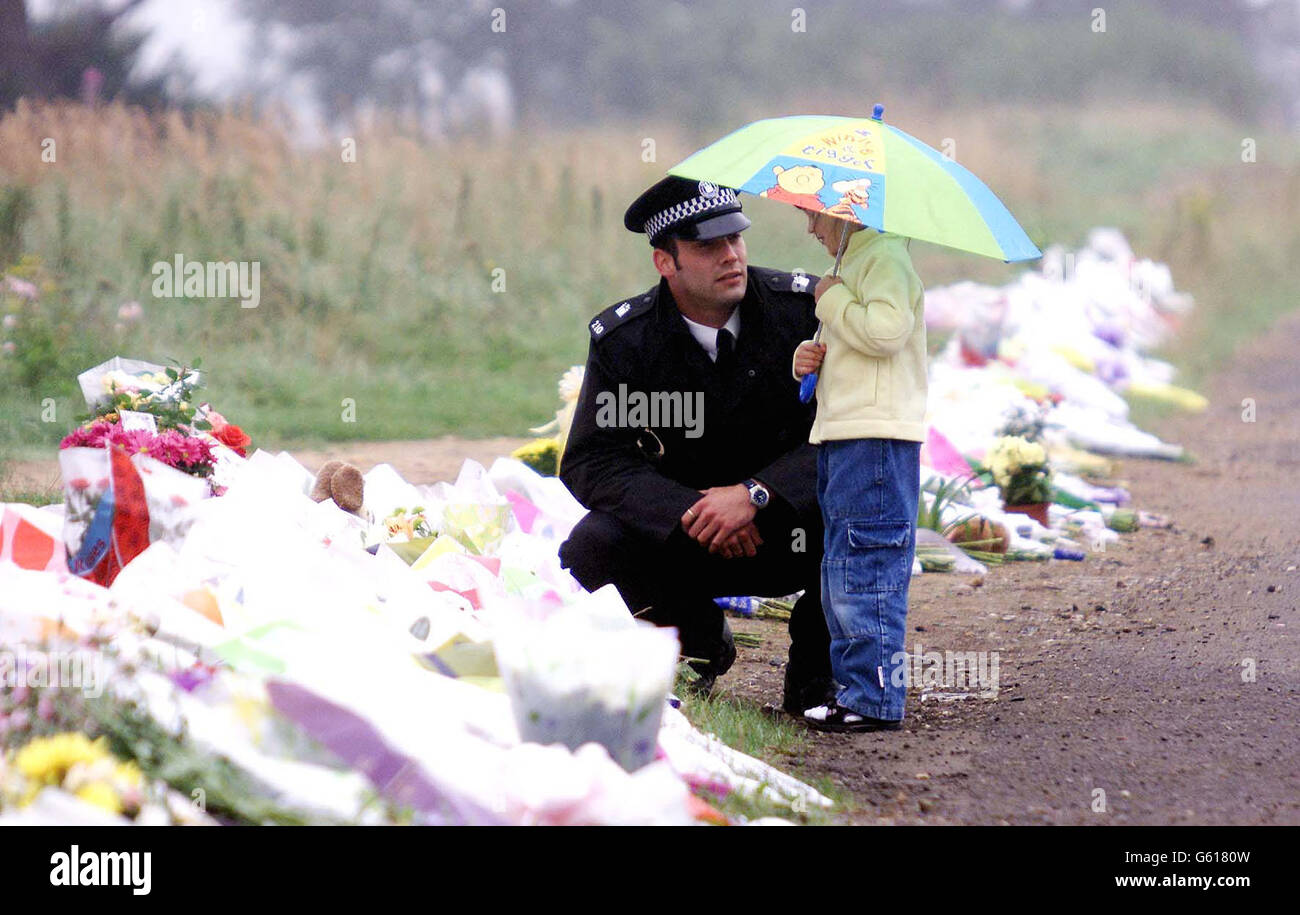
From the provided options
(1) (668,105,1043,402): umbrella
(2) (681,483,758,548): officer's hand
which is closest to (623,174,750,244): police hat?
(1) (668,105,1043,402): umbrella

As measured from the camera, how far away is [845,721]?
398 cm

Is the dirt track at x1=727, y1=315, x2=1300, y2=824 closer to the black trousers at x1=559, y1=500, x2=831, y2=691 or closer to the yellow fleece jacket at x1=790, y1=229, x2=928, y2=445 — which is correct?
the black trousers at x1=559, y1=500, x2=831, y2=691

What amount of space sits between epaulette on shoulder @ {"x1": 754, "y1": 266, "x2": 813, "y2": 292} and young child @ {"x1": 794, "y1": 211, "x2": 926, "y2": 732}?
1.84ft

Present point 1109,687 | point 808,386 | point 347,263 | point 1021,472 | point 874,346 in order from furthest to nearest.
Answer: point 347,263
point 1021,472
point 1109,687
point 808,386
point 874,346

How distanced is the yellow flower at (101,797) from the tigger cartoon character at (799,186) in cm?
189

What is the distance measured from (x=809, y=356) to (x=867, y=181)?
476mm

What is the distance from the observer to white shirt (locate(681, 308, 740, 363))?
442 cm

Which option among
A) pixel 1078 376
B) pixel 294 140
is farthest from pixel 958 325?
pixel 294 140

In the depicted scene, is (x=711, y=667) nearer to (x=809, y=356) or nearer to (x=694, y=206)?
(x=809, y=356)

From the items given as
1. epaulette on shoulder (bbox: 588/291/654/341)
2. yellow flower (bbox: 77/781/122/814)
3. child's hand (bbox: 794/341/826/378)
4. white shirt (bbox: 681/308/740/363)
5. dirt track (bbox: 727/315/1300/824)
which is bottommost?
dirt track (bbox: 727/315/1300/824)

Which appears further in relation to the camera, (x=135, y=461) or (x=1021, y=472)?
(x=1021, y=472)

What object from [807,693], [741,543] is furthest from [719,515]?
[807,693]

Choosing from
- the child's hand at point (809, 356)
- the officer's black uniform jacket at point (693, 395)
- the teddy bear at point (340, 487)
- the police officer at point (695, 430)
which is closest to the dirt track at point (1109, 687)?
the police officer at point (695, 430)
